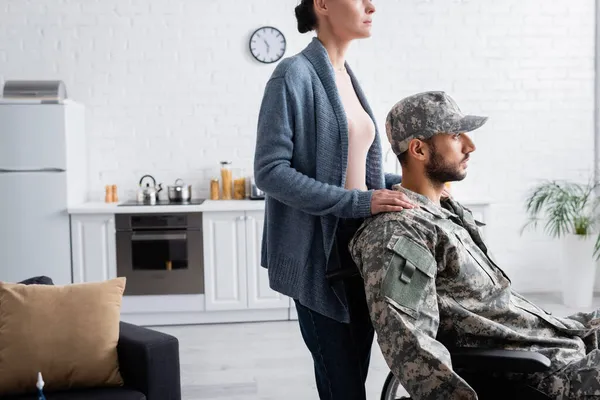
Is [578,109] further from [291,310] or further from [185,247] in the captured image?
[185,247]

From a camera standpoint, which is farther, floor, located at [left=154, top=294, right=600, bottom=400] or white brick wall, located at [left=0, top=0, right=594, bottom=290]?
white brick wall, located at [left=0, top=0, right=594, bottom=290]

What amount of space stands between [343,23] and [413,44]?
146 inches

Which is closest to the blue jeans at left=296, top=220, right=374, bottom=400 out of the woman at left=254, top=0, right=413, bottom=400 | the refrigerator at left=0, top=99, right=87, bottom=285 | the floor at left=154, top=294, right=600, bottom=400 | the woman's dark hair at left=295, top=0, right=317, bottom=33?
the woman at left=254, top=0, right=413, bottom=400

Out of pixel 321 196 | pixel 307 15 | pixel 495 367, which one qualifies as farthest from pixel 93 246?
pixel 495 367

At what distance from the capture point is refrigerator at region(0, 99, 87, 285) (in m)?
4.79

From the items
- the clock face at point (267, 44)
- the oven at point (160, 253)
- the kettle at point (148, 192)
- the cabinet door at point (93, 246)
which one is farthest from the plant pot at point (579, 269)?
the cabinet door at point (93, 246)

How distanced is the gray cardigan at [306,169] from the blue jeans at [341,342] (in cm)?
5

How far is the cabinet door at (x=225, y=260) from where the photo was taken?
4.92 meters

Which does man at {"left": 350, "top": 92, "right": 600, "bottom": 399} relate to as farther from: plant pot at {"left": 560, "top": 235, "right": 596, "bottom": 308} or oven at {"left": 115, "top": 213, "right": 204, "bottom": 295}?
plant pot at {"left": 560, "top": 235, "right": 596, "bottom": 308}

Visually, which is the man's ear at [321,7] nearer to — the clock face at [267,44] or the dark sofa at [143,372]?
the dark sofa at [143,372]

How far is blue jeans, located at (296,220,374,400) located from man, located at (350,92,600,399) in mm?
150

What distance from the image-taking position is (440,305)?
1.84m

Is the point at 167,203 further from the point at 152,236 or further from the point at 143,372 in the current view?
the point at 143,372

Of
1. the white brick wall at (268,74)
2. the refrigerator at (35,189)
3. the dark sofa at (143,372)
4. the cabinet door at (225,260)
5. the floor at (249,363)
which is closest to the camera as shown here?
the dark sofa at (143,372)
